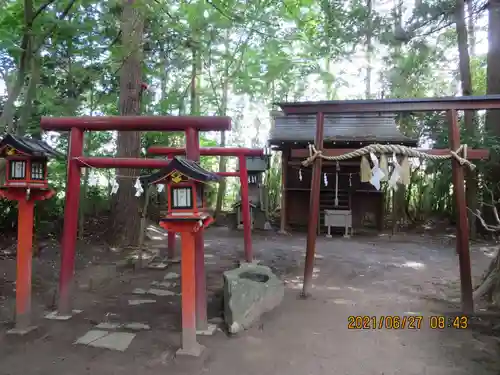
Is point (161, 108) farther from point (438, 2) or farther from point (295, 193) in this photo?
point (438, 2)

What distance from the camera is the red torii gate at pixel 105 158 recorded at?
4.52 metres

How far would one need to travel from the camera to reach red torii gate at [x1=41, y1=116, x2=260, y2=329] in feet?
14.8

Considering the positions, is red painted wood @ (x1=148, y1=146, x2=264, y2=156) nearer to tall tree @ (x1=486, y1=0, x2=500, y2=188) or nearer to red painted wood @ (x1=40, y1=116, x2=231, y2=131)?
red painted wood @ (x1=40, y1=116, x2=231, y2=131)

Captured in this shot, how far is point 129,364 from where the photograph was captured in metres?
3.70

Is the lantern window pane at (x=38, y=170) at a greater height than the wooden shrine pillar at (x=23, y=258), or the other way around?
the lantern window pane at (x=38, y=170)

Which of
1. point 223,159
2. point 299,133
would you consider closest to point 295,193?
point 299,133

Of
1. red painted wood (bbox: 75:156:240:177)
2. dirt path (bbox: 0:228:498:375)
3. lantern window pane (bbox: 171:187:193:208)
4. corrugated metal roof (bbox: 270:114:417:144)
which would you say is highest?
corrugated metal roof (bbox: 270:114:417:144)

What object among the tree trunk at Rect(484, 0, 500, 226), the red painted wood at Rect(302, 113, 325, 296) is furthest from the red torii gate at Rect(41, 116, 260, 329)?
the tree trunk at Rect(484, 0, 500, 226)

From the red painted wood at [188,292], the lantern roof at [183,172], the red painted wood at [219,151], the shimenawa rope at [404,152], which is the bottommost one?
the red painted wood at [188,292]

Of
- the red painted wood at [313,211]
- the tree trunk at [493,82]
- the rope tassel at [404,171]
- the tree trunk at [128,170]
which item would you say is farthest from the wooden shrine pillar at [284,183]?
the rope tassel at [404,171]

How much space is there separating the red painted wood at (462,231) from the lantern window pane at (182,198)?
3.68m

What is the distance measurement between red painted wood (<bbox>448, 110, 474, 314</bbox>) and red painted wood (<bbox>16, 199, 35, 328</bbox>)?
5522 mm
